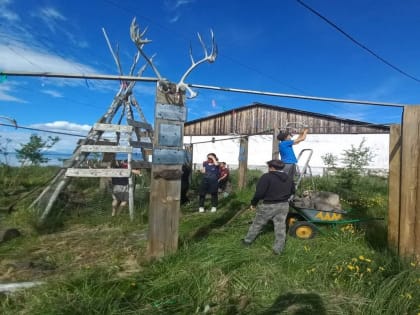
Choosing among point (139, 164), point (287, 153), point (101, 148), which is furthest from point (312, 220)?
point (101, 148)

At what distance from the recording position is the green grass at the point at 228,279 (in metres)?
3.05

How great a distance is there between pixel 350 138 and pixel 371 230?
64.3 feet

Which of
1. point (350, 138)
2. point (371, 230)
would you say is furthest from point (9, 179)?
point (350, 138)

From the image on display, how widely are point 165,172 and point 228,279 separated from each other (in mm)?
1502

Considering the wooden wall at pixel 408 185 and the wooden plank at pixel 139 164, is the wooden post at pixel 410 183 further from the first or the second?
the wooden plank at pixel 139 164

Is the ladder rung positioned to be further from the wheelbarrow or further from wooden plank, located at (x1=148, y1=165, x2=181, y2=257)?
the wheelbarrow

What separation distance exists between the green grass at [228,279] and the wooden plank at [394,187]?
251mm

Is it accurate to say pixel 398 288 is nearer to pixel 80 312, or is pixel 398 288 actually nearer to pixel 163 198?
pixel 163 198

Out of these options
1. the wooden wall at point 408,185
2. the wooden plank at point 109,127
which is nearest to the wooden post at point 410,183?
the wooden wall at point 408,185

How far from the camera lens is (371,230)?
5578 mm

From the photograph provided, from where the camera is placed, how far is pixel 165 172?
13.5 feet

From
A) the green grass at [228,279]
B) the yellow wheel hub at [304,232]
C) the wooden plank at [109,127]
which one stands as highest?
the wooden plank at [109,127]

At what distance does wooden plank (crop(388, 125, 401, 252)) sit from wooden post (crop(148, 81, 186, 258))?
280 centimetres

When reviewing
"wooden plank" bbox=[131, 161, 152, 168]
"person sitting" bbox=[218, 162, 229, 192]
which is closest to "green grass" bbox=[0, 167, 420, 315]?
"wooden plank" bbox=[131, 161, 152, 168]
